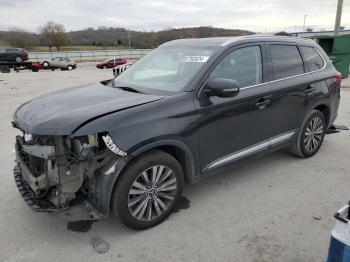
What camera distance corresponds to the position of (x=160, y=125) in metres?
2.93

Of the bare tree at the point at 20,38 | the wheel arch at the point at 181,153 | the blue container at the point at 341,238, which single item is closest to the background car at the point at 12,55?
the wheel arch at the point at 181,153

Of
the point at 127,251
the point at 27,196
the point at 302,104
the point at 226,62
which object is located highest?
the point at 226,62

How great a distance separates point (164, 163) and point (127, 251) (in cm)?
82

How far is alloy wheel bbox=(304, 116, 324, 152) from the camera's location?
4645mm

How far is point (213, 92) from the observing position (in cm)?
322

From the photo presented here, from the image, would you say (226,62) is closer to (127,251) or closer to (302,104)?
(302,104)

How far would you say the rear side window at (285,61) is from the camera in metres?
4.03

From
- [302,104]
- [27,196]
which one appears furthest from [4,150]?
[302,104]

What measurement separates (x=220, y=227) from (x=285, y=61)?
230 centimetres

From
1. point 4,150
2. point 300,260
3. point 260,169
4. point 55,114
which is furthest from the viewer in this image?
point 4,150

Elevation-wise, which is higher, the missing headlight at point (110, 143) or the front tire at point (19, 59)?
the front tire at point (19, 59)

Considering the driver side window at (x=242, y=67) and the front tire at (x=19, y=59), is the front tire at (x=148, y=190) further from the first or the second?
the front tire at (x=19, y=59)

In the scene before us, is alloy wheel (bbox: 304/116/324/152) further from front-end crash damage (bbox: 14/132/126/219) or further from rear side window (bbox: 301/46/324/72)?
front-end crash damage (bbox: 14/132/126/219)

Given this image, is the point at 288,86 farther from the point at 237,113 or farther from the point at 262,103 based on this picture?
the point at 237,113
